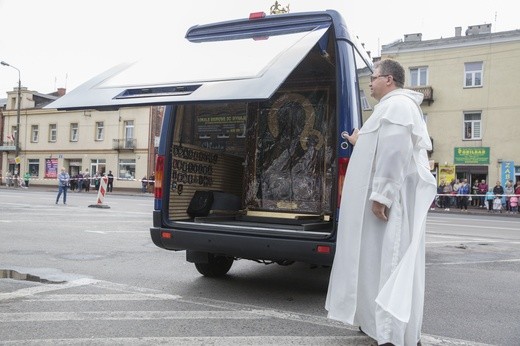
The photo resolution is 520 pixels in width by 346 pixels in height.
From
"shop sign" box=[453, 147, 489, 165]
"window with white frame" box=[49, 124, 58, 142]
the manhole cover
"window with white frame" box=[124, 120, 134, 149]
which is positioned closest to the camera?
the manhole cover

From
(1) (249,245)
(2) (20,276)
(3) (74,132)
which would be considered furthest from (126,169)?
(1) (249,245)

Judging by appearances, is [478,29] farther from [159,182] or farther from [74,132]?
[159,182]

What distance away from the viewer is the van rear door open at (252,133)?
4.56 m

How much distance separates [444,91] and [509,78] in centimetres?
376

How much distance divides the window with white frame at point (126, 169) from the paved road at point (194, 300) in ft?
120

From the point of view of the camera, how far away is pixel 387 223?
3525 mm

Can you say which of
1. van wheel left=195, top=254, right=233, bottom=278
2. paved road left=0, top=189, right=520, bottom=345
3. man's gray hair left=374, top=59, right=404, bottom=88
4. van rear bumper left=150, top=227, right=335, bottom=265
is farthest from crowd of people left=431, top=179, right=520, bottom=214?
man's gray hair left=374, top=59, right=404, bottom=88

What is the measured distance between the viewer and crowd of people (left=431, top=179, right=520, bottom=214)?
89.0ft

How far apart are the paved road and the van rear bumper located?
0.46 metres

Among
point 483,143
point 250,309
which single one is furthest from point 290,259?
point 483,143

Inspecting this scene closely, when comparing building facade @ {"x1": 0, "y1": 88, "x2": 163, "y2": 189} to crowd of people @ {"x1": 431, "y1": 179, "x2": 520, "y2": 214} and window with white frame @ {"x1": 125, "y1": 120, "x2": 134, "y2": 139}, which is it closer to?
window with white frame @ {"x1": 125, "y1": 120, "x2": 134, "y2": 139}

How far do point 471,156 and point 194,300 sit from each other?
3068cm

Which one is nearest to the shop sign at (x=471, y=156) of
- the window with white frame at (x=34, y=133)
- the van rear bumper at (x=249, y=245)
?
the van rear bumper at (x=249, y=245)

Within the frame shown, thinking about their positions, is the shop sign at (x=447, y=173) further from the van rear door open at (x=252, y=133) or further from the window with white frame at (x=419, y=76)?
the van rear door open at (x=252, y=133)
